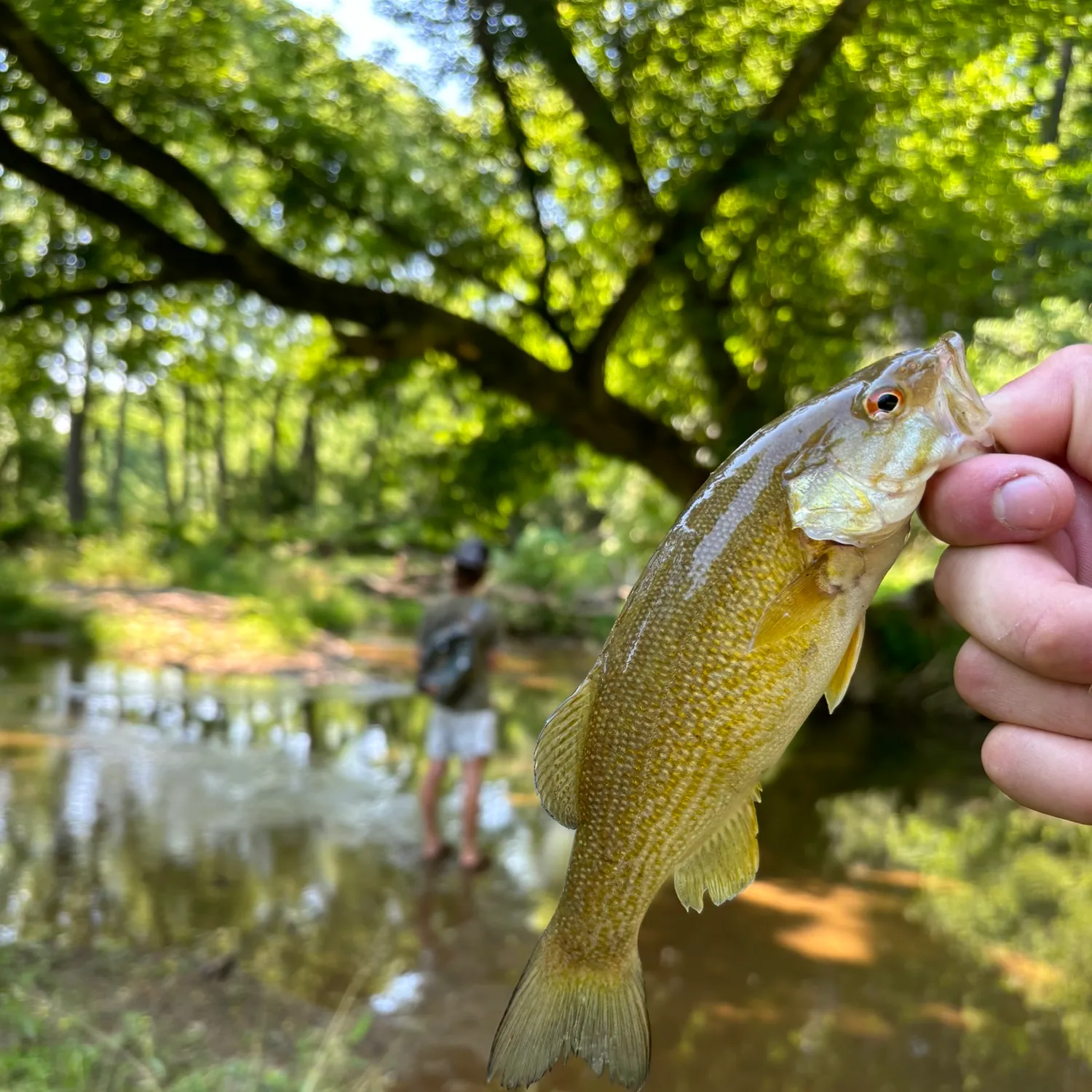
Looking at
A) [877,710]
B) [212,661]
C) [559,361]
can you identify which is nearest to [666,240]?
[559,361]

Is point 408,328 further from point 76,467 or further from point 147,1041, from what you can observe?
point 76,467

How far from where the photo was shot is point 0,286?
659 centimetres

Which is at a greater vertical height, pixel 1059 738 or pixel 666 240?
pixel 666 240

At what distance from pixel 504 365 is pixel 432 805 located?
3.88 metres

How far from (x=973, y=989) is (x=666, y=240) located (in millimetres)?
5721

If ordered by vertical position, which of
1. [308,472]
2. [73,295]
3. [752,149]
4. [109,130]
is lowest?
[308,472]

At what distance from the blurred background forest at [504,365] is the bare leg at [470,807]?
279 mm

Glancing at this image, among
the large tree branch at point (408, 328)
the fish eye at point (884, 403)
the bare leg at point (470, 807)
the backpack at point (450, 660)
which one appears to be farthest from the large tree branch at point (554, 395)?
the fish eye at point (884, 403)

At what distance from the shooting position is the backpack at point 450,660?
20.1 feet

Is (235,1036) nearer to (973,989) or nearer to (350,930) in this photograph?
(350,930)

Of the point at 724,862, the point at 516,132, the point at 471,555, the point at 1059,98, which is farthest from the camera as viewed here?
the point at 516,132

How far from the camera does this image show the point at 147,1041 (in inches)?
139

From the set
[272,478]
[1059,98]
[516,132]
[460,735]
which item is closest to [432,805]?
[460,735]

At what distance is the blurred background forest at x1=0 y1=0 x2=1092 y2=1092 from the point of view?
4.38m
